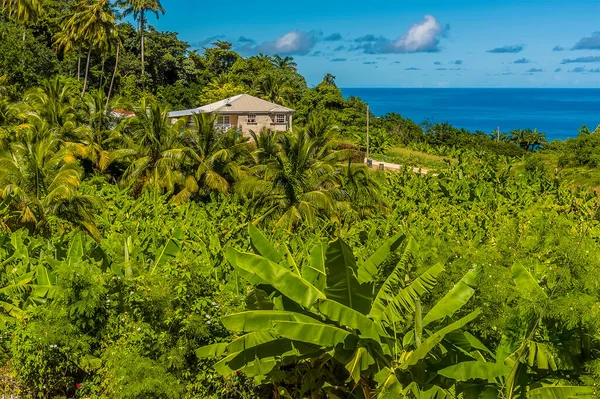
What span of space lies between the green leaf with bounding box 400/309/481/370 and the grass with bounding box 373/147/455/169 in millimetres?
38883

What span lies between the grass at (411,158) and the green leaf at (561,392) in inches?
1526

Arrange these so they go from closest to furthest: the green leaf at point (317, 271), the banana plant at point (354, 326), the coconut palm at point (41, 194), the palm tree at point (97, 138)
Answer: the banana plant at point (354, 326) < the green leaf at point (317, 271) < the coconut palm at point (41, 194) < the palm tree at point (97, 138)

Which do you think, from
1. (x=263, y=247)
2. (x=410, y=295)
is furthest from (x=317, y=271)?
(x=410, y=295)

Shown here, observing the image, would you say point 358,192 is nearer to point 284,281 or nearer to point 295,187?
point 295,187

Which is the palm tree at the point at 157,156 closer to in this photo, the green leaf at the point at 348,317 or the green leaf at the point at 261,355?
the green leaf at the point at 261,355

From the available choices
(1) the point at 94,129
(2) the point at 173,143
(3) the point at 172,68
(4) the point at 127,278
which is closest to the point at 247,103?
(1) the point at 94,129

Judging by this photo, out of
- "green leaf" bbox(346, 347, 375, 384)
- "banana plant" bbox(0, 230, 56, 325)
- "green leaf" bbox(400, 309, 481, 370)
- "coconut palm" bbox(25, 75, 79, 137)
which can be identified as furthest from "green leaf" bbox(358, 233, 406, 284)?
"coconut palm" bbox(25, 75, 79, 137)

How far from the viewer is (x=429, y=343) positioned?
6031 mm

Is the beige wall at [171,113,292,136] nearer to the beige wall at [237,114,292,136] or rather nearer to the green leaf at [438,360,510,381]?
the beige wall at [237,114,292,136]

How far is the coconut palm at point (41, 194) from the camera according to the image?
1544 cm

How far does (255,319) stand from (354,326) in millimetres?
1090

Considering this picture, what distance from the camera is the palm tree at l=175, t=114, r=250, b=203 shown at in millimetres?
26672

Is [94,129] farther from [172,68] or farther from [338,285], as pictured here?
[172,68]

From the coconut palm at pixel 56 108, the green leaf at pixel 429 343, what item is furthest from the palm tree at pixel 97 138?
the green leaf at pixel 429 343
